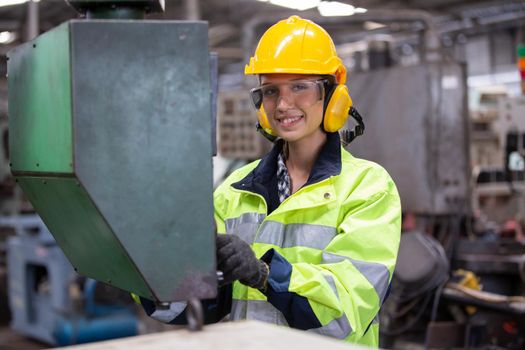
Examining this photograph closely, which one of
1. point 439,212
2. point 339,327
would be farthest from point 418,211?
point 339,327

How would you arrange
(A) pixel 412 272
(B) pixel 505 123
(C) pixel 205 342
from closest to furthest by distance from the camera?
(C) pixel 205 342 < (A) pixel 412 272 < (B) pixel 505 123

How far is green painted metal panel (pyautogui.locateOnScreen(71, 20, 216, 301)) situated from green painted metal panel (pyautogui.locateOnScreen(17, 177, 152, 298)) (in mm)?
35

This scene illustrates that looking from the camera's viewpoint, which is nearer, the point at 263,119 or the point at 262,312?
the point at 262,312

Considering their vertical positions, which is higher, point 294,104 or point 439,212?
point 294,104

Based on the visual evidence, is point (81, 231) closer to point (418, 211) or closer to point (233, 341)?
point (233, 341)

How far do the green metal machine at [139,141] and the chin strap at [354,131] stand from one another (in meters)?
0.70

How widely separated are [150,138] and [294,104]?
1.80 feet

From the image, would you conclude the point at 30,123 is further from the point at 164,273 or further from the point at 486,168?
the point at 486,168

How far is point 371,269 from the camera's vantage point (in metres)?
1.33

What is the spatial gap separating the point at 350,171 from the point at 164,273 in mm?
574

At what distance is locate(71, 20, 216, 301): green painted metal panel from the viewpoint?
99 cm

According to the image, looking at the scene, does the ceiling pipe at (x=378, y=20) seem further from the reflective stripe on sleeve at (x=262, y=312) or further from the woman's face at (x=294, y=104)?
the reflective stripe on sleeve at (x=262, y=312)

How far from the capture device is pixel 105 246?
3.55 ft

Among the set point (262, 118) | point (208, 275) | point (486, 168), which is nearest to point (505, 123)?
point (486, 168)
